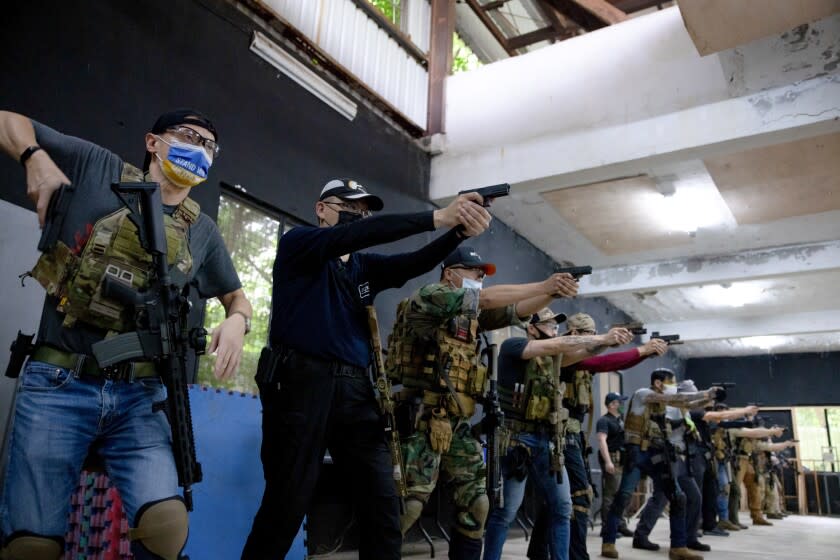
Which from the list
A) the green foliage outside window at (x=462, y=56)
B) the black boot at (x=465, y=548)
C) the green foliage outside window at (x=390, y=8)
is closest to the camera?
the black boot at (x=465, y=548)

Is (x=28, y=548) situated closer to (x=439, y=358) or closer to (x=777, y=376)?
(x=439, y=358)

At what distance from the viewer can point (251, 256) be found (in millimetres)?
4488

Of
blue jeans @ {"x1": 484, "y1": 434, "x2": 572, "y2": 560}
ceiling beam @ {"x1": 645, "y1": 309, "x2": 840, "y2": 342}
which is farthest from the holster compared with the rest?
ceiling beam @ {"x1": 645, "y1": 309, "x2": 840, "y2": 342}

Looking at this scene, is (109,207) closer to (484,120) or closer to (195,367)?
(195,367)

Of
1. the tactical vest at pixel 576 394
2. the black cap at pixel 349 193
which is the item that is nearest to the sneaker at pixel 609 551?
the tactical vest at pixel 576 394

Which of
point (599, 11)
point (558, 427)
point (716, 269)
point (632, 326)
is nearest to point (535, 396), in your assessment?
point (558, 427)

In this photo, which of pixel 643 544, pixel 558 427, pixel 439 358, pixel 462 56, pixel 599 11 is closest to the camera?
pixel 439 358

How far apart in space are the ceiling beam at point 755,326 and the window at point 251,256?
9516mm

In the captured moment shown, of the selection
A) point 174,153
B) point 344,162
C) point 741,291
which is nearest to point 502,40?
point 344,162

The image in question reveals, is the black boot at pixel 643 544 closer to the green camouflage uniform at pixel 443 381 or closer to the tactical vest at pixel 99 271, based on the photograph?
the green camouflage uniform at pixel 443 381

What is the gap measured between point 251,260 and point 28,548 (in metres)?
3.18

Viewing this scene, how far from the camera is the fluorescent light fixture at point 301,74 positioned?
4.57 meters

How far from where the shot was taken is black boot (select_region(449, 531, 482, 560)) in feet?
9.26

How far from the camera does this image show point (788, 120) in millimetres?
4934
